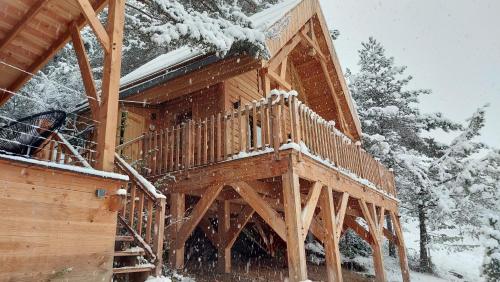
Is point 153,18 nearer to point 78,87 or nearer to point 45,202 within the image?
point 45,202

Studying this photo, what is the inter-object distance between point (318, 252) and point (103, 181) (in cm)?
1176

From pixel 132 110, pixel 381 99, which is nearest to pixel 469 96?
pixel 381 99

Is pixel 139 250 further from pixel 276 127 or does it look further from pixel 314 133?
pixel 314 133

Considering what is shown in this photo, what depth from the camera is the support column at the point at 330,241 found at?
726 cm

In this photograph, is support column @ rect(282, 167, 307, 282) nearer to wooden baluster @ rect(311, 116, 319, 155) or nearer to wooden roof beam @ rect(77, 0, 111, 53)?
wooden baluster @ rect(311, 116, 319, 155)

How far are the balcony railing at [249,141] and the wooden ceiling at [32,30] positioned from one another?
3.02 meters

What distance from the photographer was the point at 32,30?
254 inches

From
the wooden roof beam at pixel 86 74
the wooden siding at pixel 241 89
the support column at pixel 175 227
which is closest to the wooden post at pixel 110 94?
the wooden roof beam at pixel 86 74

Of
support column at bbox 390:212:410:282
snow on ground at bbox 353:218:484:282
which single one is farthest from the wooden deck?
snow on ground at bbox 353:218:484:282

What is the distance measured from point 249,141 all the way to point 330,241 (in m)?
2.57

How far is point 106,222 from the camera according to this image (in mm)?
4375

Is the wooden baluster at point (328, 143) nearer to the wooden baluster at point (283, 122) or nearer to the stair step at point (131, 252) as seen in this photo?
the wooden baluster at point (283, 122)

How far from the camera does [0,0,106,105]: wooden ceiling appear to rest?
604 centimetres

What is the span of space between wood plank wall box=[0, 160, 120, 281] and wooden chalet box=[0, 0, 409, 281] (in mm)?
12
